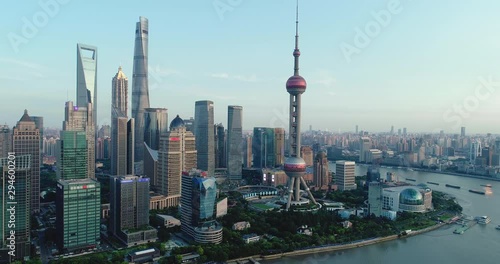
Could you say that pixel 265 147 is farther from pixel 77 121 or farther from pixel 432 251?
pixel 432 251

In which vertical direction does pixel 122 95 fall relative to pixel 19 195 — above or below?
above

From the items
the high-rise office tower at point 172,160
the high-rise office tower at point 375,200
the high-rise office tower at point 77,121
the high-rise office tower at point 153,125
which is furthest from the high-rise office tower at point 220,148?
the high-rise office tower at point 375,200

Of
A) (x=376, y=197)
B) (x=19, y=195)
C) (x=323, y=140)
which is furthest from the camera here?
(x=323, y=140)

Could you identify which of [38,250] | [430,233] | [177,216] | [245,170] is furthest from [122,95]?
[430,233]

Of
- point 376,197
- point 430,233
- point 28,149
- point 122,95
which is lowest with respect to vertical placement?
point 430,233

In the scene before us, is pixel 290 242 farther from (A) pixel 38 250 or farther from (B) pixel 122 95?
(B) pixel 122 95

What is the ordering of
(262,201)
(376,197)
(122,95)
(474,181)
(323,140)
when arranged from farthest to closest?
(323,140) < (122,95) < (474,181) < (262,201) < (376,197)

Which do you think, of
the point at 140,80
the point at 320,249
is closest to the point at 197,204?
the point at 320,249
